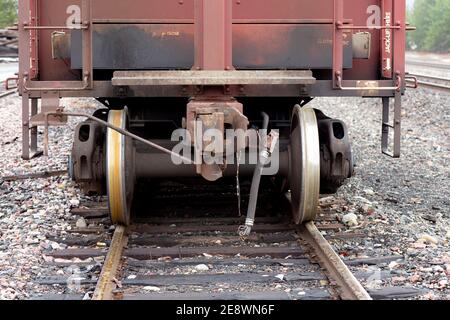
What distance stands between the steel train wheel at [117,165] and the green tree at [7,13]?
51.8 m

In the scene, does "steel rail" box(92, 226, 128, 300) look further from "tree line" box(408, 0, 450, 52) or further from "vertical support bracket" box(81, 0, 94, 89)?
"tree line" box(408, 0, 450, 52)

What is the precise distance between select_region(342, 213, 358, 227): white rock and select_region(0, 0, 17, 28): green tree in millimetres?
52025

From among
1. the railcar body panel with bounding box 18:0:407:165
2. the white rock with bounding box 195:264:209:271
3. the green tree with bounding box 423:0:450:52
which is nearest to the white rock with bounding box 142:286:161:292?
the white rock with bounding box 195:264:209:271

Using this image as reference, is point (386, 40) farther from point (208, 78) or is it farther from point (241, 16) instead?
point (208, 78)

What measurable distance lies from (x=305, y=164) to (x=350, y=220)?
3.27 ft

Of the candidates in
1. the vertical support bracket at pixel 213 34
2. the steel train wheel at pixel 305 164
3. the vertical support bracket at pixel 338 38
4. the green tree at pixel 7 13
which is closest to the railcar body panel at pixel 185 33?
the vertical support bracket at pixel 338 38

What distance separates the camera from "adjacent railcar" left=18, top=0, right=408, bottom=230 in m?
5.80

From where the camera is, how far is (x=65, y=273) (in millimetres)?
5098

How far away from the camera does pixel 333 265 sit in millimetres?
5062

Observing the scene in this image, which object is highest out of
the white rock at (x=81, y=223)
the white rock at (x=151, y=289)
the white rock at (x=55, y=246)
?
the white rock at (x=81, y=223)

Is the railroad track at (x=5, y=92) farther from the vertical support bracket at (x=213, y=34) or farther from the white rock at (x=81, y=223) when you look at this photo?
the vertical support bracket at (x=213, y=34)

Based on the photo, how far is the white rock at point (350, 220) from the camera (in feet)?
21.4

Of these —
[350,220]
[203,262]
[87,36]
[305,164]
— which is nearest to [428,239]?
[350,220]

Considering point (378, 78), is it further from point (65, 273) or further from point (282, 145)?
point (65, 273)
